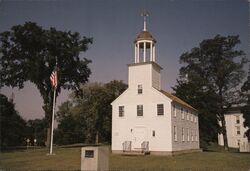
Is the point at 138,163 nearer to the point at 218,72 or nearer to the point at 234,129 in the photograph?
the point at 218,72

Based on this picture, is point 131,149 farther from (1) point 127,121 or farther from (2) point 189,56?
(2) point 189,56

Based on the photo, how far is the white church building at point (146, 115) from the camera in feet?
96.5

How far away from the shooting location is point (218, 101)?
45.8 m

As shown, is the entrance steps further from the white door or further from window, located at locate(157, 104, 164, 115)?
window, located at locate(157, 104, 164, 115)

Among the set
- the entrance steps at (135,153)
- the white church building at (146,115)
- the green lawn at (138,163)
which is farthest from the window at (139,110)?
the green lawn at (138,163)

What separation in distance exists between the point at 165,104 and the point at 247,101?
21623 mm

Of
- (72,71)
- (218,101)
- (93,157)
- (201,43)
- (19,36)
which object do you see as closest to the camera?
(93,157)

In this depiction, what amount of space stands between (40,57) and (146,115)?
48.4ft

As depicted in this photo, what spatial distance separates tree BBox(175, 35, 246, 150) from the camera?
45938mm

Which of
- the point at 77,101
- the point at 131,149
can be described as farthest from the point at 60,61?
the point at 77,101

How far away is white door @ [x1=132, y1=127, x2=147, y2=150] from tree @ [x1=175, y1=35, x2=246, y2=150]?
1811 cm

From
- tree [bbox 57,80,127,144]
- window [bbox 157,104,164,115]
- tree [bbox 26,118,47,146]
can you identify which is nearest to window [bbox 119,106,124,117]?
window [bbox 157,104,164,115]

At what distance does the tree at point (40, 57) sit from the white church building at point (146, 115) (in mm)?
10201

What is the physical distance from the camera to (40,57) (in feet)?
121
